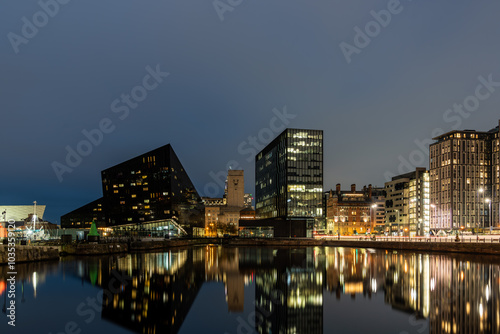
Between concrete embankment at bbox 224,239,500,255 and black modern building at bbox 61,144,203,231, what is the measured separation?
31.3 m

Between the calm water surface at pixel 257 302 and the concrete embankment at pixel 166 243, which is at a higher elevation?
the calm water surface at pixel 257 302

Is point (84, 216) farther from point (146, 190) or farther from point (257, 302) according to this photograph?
point (257, 302)

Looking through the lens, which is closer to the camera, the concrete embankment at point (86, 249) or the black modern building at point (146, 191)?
the concrete embankment at point (86, 249)

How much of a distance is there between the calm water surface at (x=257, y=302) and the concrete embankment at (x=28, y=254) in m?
10.2

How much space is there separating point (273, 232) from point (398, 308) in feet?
369

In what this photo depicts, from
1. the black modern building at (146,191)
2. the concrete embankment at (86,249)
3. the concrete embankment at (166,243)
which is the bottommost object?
the concrete embankment at (166,243)

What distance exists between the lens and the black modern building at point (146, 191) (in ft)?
451

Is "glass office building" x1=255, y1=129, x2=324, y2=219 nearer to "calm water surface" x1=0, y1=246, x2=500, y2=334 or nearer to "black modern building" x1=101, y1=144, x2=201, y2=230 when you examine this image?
"black modern building" x1=101, y1=144, x2=201, y2=230

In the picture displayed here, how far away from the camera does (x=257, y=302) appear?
2369cm

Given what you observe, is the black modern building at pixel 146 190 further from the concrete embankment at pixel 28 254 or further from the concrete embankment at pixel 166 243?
the concrete embankment at pixel 28 254

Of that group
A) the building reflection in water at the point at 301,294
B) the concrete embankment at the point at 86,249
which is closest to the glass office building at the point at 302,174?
the concrete embankment at the point at 86,249

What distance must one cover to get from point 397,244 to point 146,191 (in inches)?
3323

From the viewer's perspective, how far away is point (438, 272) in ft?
121

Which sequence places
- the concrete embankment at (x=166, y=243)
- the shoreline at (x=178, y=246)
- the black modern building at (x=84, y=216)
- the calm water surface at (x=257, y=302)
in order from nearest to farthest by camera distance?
the calm water surface at (x=257, y=302) < the shoreline at (x=178, y=246) < the concrete embankment at (x=166, y=243) < the black modern building at (x=84, y=216)
